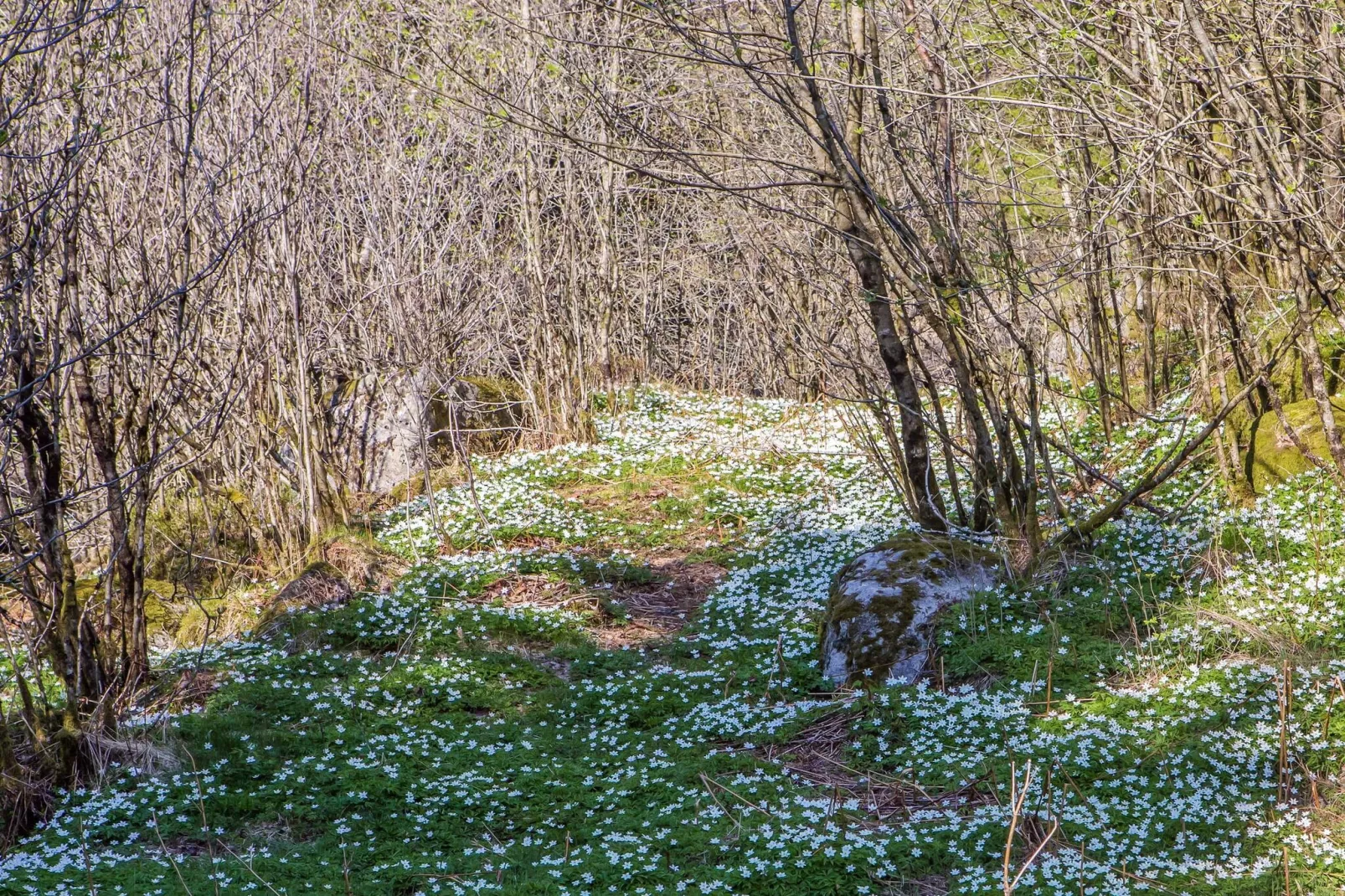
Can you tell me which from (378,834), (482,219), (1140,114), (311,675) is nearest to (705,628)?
(311,675)

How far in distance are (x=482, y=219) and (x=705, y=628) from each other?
7.59 m

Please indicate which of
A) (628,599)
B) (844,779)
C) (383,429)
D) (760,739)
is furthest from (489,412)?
(844,779)

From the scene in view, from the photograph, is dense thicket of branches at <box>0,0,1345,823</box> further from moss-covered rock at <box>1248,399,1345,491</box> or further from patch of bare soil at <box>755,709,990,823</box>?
patch of bare soil at <box>755,709,990,823</box>

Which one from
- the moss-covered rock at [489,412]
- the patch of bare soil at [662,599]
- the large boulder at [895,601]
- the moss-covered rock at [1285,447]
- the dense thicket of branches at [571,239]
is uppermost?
the dense thicket of branches at [571,239]

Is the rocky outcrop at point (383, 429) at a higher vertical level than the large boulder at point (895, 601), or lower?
higher

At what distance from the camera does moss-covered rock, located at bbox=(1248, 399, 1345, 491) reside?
26.1 ft

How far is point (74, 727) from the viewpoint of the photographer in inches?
241

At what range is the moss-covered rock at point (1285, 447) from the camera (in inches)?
313

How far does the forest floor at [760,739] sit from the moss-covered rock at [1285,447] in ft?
0.65

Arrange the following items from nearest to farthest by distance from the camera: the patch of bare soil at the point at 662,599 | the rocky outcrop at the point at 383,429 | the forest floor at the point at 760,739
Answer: the forest floor at the point at 760,739
the patch of bare soil at the point at 662,599
the rocky outcrop at the point at 383,429

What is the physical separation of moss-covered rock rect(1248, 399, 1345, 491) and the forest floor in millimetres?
197

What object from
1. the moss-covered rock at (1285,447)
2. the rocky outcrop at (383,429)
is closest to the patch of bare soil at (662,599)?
the rocky outcrop at (383,429)

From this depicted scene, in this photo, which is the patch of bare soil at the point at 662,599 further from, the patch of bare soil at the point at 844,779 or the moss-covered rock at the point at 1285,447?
the moss-covered rock at the point at 1285,447

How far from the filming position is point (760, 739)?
21.3 feet
